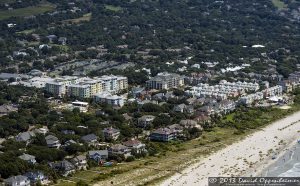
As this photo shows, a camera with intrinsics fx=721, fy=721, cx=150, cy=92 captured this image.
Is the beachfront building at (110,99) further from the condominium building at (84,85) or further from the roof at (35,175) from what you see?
the roof at (35,175)

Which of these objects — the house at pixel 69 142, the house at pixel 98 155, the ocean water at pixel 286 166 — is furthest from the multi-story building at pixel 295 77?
the house at pixel 98 155

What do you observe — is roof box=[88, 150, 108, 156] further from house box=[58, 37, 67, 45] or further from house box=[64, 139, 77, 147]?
house box=[58, 37, 67, 45]

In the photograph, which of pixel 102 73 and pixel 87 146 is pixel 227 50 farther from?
pixel 87 146

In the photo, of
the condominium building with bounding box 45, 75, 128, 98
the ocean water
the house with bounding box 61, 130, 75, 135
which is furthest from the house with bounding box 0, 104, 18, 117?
the ocean water

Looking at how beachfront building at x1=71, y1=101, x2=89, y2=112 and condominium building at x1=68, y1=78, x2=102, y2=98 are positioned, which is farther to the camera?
condominium building at x1=68, y1=78, x2=102, y2=98

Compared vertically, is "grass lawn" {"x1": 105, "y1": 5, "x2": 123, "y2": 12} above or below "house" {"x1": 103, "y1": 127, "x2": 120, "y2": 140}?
above

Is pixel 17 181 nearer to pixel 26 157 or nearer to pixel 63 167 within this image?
pixel 63 167

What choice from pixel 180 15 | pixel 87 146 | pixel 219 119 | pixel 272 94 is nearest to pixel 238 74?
pixel 272 94

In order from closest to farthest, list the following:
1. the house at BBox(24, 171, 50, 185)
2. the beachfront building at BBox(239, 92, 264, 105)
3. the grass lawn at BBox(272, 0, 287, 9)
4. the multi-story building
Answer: the house at BBox(24, 171, 50, 185)
the beachfront building at BBox(239, 92, 264, 105)
the multi-story building
the grass lawn at BBox(272, 0, 287, 9)
